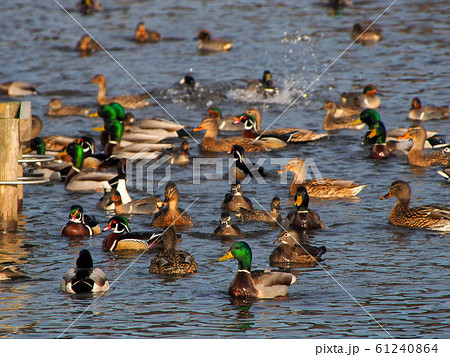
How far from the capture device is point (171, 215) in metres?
12.6

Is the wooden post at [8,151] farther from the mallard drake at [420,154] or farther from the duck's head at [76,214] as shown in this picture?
the mallard drake at [420,154]

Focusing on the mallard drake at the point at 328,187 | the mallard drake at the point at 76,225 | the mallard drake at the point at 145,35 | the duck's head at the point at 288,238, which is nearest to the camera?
the duck's head at the point at 288,238

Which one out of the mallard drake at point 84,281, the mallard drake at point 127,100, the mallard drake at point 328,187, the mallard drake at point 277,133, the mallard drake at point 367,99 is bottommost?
the mallard drake at point 84,281

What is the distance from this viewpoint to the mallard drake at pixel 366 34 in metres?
26.7

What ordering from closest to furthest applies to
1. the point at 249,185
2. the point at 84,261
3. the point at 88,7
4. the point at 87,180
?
the point at 84,261 → the point at 87,180 → the point at 249,185 → the point at 88,7

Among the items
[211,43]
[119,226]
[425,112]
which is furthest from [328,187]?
[211,43]

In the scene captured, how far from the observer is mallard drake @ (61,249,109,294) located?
30.8ft

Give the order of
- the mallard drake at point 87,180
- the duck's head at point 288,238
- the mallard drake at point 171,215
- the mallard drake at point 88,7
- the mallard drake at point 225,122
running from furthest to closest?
the mallard drake at point 88,7, the mallard drake at point 225,122, the mallard drake at point 87,180, the mallard drake at point 171,215, the duck's head at point 288,238

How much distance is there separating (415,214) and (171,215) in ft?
11.9

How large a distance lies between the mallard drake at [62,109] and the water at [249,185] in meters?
0.23

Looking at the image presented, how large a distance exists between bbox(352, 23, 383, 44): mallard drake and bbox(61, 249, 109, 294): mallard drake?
18.6 metres

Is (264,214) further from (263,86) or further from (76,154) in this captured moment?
(263,86)

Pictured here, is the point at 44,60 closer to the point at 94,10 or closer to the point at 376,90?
the point at 94,10

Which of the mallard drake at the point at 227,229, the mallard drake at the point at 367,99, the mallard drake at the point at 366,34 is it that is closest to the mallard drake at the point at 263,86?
the mallard drake at the point at 367,99
